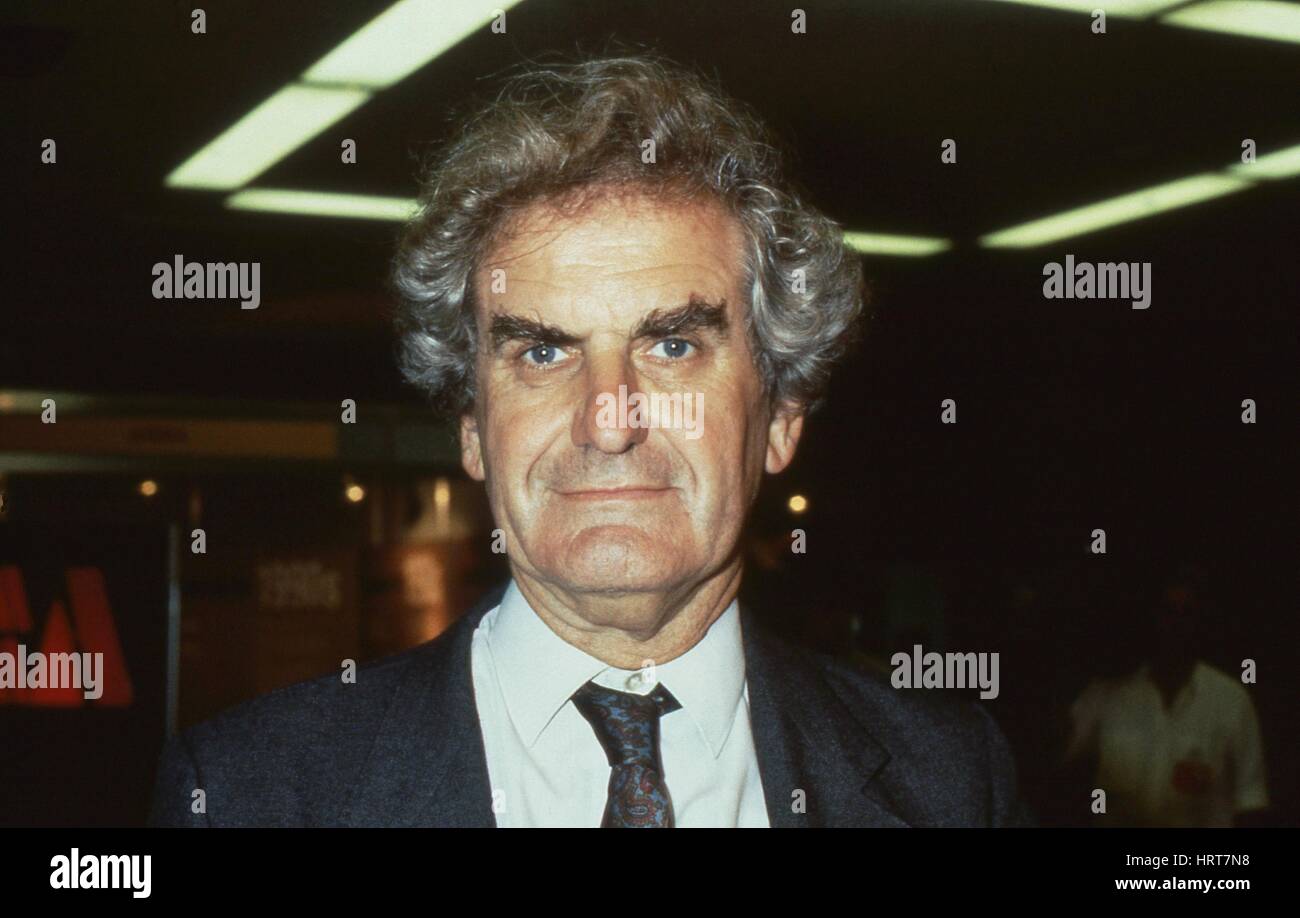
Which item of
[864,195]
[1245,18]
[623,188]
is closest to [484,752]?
[623,188]

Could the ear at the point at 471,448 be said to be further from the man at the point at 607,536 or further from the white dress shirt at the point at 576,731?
the white dress shirt at the point at 576,731

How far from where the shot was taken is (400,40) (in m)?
2.04

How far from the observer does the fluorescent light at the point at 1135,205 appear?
221 cm

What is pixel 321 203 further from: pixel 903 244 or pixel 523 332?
pixel 903 244

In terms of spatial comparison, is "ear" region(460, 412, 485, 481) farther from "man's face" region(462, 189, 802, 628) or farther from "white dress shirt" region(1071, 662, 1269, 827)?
"white dress shirt" region(1071, 662, 1269, 827)

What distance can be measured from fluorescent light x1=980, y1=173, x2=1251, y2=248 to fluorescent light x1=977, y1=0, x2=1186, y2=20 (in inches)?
14.0

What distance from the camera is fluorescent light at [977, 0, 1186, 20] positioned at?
6.66ft

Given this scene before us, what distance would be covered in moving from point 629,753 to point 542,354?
1.90ft

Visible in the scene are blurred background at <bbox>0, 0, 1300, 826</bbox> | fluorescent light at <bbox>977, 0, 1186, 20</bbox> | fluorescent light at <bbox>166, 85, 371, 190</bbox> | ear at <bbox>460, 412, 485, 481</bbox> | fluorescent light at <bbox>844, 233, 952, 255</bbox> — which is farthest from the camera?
fluorescent light at <bbox>844, 233, 952, 255</bbox>

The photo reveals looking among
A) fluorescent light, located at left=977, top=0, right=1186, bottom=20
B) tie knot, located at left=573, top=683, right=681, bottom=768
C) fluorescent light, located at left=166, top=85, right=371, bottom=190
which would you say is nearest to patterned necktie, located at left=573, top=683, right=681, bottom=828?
tie knot, located at left=573, top=683, right=681, bottom=768

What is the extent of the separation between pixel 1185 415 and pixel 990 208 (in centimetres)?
60

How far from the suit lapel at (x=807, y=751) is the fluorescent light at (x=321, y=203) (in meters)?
1.24

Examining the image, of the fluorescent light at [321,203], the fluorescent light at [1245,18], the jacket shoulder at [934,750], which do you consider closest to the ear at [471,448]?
the jacket shoulder at [934,750]
